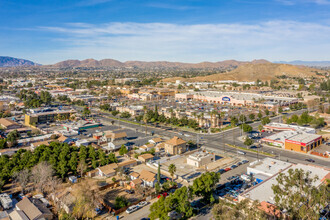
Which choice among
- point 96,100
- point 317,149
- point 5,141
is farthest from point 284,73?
point 5,141

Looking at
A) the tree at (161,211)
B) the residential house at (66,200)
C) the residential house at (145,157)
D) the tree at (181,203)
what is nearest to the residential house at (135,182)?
the residential house at (66,200)

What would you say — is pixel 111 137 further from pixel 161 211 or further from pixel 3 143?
pixel 161 211

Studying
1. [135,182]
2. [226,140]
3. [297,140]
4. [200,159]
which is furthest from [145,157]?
[297,140]

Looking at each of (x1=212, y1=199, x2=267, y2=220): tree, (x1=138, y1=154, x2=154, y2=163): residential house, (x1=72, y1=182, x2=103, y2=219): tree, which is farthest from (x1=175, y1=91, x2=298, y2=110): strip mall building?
(x1=72, y1=182, x2=103, y2=219): tree

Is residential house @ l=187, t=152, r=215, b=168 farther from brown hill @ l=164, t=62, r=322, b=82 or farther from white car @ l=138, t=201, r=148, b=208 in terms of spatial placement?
brown hill @ l=164, t=62, r=322, b=82

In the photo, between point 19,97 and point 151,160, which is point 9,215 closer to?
point 151,160

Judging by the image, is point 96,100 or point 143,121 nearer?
point 143,121
